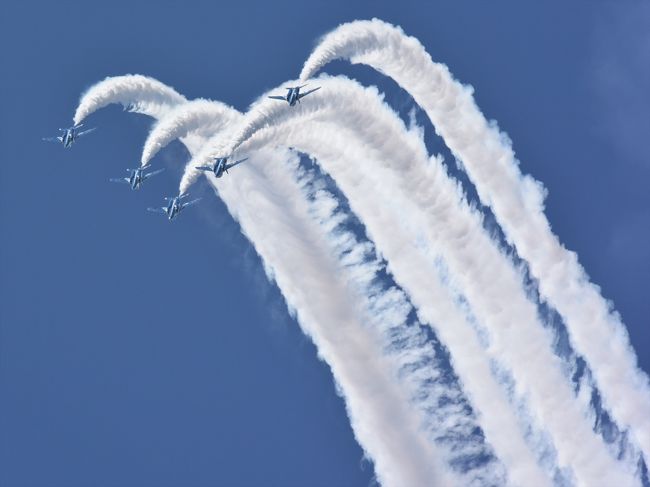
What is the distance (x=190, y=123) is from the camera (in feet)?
264

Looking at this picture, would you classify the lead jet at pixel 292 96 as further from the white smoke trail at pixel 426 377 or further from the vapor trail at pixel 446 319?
the white smoke trail at pixel 426 377

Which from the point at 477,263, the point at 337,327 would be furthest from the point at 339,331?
the point at 477,263

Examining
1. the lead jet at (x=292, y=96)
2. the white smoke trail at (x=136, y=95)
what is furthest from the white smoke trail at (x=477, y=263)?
the white smoke trail at (x=136, y=95)

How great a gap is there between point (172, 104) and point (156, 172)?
458cm

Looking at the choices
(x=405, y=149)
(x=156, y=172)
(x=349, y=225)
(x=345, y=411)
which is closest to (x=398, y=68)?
(x=405, y=149)

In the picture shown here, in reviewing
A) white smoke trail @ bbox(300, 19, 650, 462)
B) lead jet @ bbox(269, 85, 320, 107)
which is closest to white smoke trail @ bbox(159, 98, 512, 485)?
white smoke trail @ bbox(300, 19, 650, 462)

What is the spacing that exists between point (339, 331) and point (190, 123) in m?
16.0

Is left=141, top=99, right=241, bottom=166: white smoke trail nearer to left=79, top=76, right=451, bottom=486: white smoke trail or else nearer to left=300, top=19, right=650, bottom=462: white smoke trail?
left=79, top=76, right=451, bottom=486: white smoke trail

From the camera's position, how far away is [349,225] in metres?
83.3

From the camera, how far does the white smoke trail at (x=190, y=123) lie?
7994 cm

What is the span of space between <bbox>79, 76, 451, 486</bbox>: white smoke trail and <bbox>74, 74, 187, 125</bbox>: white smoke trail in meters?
3.49

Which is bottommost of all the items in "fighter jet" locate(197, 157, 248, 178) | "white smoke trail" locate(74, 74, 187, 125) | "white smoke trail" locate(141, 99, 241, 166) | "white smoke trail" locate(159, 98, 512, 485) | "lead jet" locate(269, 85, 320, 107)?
"white smoke trail" locate(159, 98, 512, 485)

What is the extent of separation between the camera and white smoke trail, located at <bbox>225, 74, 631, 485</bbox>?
A: 81.3m

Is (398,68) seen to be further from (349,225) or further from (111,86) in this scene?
(111,86)
